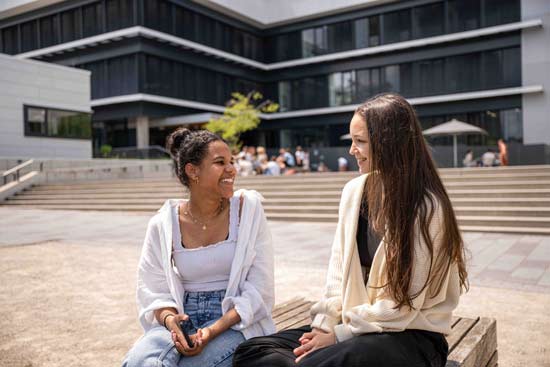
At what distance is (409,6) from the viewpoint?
3744 cm

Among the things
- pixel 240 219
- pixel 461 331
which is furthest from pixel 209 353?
pixel 461 331

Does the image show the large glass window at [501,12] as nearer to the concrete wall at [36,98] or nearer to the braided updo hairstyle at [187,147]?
the concrete wall at [36,98]

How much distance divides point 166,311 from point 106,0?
38.0 meters

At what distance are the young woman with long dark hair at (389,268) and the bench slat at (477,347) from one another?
0.97 ft

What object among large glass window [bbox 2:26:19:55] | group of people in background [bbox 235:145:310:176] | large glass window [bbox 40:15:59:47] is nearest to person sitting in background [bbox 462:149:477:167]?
group of people in background [bbox 235:145:310:176]

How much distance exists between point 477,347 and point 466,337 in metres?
0.11

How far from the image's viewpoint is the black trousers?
2084mm

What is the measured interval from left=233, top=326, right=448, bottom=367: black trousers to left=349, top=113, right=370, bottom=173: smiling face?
32.0 inches

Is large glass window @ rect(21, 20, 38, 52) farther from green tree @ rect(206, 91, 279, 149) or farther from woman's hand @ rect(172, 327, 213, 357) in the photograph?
woman's hand @ rect(172, 327, 213, 357)

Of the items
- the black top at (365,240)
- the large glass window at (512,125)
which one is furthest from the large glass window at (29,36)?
the black top at (365,240)

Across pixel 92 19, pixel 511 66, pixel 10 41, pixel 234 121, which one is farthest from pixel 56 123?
pixel 511 66

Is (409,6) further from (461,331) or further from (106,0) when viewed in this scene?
(461,331)

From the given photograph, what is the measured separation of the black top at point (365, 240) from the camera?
7.82 ft

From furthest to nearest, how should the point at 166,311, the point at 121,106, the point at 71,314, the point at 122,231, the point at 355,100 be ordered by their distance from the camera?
the point at 355,100 → the point at 121,106 → the point at 122,231 → the point at 71,314 → the point at 166,311
